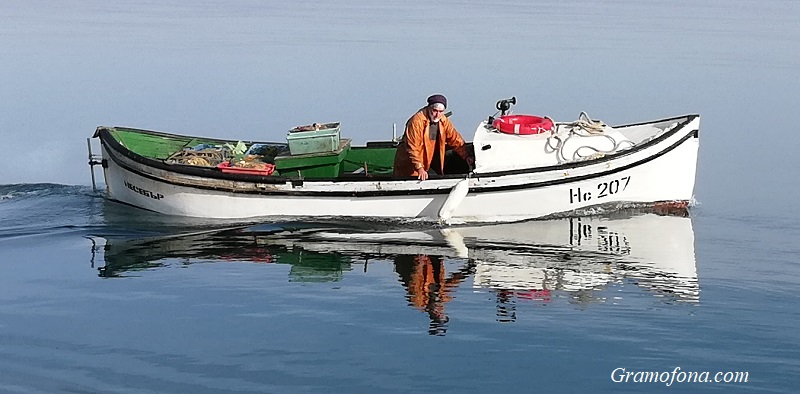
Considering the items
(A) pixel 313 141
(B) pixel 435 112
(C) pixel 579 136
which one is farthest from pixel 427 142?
(C) pixel 579 136

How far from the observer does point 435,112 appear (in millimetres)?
14062

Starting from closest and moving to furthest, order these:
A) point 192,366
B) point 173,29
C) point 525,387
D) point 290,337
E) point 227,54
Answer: point 525,387 → point 192,366 → point 290,337 → point 227,54 → point 173,29

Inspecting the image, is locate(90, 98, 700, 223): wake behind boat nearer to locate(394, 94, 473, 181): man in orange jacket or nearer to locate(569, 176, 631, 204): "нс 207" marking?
locate(569, 176, 631, 204): "нс 207" marking

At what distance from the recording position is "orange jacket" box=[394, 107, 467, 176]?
14031mm

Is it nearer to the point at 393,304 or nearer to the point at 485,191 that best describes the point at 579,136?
the point at 485,191

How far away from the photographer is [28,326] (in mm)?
10062

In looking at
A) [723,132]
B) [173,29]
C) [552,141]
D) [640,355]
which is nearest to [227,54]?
[173,29]

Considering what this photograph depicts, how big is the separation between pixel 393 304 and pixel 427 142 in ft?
13.6

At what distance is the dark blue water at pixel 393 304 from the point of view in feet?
28.4

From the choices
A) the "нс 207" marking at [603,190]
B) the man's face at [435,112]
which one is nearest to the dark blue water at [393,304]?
the "нс 207" marking at [603,190]

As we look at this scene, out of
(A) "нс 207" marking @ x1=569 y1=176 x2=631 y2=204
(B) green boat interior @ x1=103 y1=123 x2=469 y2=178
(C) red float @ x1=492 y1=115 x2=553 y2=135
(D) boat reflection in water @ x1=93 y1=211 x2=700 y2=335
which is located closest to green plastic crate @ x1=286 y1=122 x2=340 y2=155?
(B) green boat interior @ x1=103 y1=123 x2=469 y2=178

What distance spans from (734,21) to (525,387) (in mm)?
30533

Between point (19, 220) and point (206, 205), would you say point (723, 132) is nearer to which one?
point (206, 205)

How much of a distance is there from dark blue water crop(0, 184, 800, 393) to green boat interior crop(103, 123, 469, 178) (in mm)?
917
